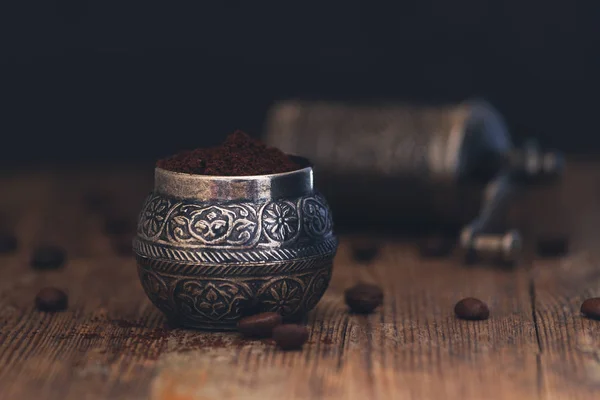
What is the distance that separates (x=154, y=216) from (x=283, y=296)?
277 mm

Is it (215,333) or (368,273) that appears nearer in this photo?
(215,333)

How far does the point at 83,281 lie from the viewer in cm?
266

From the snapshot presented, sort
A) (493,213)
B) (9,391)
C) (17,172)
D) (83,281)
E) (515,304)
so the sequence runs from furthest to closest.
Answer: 1. (17,172)
2. (493,213)
3. (83,281)
4. (515,304)
5. (9,391)

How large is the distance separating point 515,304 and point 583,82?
6.61 ft

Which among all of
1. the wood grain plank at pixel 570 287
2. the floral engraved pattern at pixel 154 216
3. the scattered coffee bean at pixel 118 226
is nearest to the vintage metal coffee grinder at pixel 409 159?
the wood grain plank at pixel 570 287

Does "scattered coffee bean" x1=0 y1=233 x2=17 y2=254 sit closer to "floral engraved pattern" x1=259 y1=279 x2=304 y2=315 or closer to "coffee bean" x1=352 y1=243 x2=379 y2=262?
"coffee bean" x1=352 y1=243 x2=379 y2=262

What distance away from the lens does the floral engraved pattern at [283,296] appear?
2.07 metres

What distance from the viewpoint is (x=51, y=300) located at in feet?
7.72

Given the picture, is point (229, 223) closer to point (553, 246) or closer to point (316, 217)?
point (316, 217)

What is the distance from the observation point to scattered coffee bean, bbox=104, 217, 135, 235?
3156 mm

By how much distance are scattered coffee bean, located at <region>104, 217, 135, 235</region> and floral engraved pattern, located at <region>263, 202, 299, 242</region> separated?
117cm

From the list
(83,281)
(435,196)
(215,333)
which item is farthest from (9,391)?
(435,196)

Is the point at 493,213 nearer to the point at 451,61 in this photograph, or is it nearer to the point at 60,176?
the point at 451,61

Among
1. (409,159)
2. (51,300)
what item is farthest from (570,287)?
(51,300)
